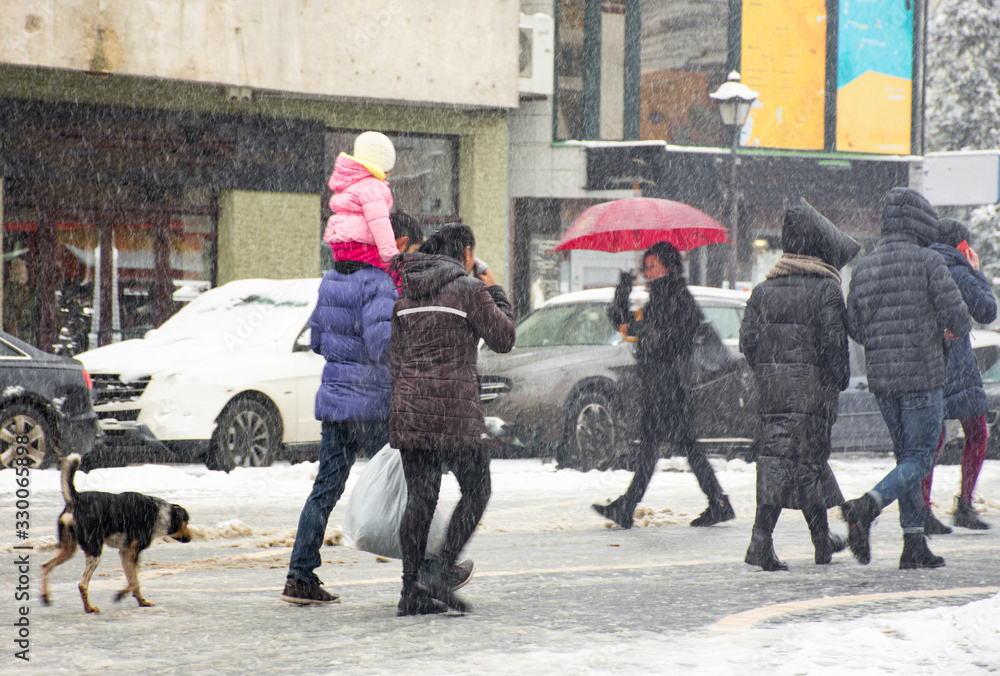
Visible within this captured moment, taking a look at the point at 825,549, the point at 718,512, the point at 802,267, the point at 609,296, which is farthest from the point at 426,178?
the point at 825,549

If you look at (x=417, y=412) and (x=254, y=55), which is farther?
(x=254, y=55)

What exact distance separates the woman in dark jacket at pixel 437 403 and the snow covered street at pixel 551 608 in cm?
26

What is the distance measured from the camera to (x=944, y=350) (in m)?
6.97

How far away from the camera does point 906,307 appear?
686cm

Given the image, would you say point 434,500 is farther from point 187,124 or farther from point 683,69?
point 683,69

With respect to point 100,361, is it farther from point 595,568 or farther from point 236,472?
point 595,568

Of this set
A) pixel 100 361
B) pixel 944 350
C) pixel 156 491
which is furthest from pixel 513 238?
pixel 944 350

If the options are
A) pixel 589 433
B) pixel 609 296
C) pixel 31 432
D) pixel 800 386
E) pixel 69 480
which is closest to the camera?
pixel 69 480

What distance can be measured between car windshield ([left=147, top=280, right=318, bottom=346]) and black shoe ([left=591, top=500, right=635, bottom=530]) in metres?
4.91

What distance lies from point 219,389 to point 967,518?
6.52 m

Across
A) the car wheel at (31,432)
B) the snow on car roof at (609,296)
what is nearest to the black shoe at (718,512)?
the snow on car roof at (609,296)

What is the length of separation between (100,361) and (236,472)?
2035mm

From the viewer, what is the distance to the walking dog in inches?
203

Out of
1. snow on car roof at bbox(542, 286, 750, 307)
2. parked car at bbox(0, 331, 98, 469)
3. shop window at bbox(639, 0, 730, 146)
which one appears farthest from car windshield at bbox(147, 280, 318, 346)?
shop window at bbox(639, 0, 730, 146)
